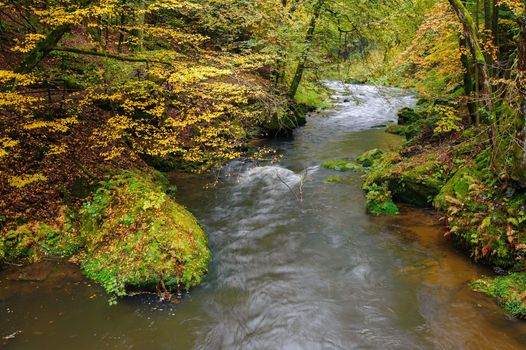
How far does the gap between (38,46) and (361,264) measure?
23.9ft

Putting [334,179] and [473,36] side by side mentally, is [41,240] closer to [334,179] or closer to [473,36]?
[334,179]

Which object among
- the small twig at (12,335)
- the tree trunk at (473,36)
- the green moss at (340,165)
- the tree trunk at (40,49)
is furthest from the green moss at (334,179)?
the small twig at (12,335)

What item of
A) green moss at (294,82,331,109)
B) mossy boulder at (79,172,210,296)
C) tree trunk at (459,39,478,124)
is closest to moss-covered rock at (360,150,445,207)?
tree trunk at (459,39,478,124)

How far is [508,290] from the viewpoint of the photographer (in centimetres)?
509

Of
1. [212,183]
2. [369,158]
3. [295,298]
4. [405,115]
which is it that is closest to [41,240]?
[295,298]

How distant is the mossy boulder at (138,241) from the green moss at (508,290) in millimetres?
4603

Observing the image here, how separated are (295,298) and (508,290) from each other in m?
3.20

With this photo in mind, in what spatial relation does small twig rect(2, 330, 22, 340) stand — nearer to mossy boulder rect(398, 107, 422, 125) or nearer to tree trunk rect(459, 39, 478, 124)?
tree trunk rect(459, 39, 478, 124)

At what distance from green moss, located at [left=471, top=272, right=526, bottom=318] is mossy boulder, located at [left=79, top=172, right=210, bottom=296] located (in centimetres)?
460

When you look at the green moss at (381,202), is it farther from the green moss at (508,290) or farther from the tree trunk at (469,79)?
the tree trunk at (469,79)

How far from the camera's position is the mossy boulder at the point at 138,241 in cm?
546

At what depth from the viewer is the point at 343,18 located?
1324cm

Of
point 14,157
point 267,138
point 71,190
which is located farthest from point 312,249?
point 267,138

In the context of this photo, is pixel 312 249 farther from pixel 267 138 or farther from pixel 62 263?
pixel 267 138
